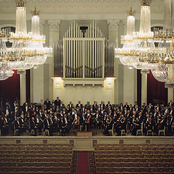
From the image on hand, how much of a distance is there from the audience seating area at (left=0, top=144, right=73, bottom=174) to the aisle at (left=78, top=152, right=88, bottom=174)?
844 mm

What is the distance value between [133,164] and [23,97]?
39.8ft

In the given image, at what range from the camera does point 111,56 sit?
63.4 feet

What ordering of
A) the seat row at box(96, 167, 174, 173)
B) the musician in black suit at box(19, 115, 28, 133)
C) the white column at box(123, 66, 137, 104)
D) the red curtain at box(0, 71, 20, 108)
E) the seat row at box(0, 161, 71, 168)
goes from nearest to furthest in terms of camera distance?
the seat row at box(96, 167, 174, 173) < the seat row at box(0, 161, 71, 168) < the musician in black suit at box(19, 115, 28, 133) < the white column at box(123, 66, 137, 104) < the red curtain at box(0, 71, 20, 108)

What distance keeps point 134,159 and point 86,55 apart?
395 inches

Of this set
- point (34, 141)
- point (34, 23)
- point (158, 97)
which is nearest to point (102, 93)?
point (158, 97)

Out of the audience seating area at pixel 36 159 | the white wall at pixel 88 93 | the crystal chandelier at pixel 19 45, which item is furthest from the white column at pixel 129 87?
the crystal chandelier at pixel 19 45

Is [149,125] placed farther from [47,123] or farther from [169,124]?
[47,123]

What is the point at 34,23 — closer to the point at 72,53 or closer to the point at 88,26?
the point at 72,53

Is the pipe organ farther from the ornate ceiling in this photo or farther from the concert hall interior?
the ornate ceiling

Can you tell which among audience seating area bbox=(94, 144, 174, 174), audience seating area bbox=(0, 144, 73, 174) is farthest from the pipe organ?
audience seating area bbox=(94, 144, 174, 174)

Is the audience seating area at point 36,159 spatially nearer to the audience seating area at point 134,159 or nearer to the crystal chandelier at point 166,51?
the audience seating area at point 134,159

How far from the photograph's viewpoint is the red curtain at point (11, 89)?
20641mm

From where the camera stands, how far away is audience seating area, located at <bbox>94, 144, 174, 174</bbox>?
9500 millimetres

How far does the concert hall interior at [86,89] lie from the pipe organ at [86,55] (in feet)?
0.21
